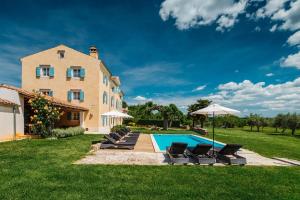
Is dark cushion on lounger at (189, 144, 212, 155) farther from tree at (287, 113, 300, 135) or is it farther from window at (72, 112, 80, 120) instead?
tree at (287, 113, 300, 135)

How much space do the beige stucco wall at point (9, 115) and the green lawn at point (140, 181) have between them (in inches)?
268

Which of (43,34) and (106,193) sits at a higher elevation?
(43,34)

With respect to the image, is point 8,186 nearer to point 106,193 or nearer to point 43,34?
point 106,193

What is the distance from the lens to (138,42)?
864 inches

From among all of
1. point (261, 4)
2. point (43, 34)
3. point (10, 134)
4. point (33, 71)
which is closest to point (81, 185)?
point (10, 134)

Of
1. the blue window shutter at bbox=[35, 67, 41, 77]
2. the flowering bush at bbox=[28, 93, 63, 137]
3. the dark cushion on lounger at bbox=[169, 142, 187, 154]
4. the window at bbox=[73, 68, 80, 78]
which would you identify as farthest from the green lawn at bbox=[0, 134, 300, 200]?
the blue window shutter at bbox=[35, 67, 41, 77]

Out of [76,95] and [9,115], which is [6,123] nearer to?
[9,115]

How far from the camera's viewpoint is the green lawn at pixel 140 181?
5.46 meters

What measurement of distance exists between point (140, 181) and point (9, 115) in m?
12.7

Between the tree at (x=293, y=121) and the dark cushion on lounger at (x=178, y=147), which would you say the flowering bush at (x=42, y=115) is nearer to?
the dark cushion on lounger at (x=178, y=147)

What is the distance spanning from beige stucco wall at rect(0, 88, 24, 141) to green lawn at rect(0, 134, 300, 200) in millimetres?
6808

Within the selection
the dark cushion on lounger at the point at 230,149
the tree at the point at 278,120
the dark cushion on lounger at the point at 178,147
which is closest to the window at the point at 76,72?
the dark cushion on lounger at the point at 178,147

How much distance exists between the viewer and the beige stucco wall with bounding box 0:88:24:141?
47.2ft

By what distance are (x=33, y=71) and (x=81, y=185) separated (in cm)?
2442
